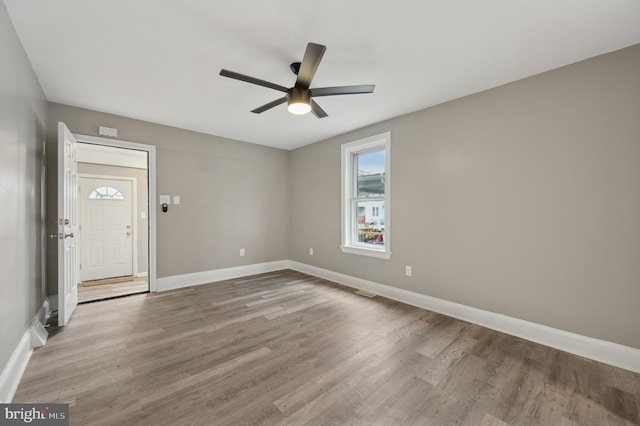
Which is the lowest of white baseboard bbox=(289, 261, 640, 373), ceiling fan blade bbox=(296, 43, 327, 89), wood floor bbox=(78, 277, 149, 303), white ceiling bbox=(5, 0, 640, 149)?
wood floor bbox=(78, 277, 149, 303)

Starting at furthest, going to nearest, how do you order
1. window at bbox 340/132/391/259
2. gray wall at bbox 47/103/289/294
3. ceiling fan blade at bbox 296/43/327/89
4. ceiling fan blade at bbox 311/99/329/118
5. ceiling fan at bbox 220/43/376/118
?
window at bbox 340/132/391/259
gray wall at bbox 47/103/289/294
ceiling fan blade at bbox 311/99/329/118
ceiling fan at bbox 220/43/376/118
ceiling fan blade at bbox 296/43/327/89

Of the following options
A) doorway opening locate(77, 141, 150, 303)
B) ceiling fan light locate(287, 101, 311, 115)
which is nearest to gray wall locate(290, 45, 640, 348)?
ceiling fan light locate(287, 101, 311, 115)

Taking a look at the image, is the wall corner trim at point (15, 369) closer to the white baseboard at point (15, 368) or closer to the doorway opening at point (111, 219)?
the white baseboard at point (15, 368)

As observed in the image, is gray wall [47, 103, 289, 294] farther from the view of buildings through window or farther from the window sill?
the view of buildings through window

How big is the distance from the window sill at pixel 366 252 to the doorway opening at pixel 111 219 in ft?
11.6

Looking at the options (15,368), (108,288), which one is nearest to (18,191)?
(15,368)

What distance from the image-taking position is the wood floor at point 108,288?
3.79 metres

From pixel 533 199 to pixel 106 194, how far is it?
692cm

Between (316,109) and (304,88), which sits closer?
(304,88)

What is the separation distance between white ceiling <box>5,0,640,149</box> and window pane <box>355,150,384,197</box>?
1106 millimetres

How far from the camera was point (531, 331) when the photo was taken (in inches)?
97.0

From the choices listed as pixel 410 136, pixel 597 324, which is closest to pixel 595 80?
pixel 410 136

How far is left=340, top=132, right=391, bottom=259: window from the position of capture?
149 inches

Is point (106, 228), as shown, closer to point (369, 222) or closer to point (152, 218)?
point (152, 218)
